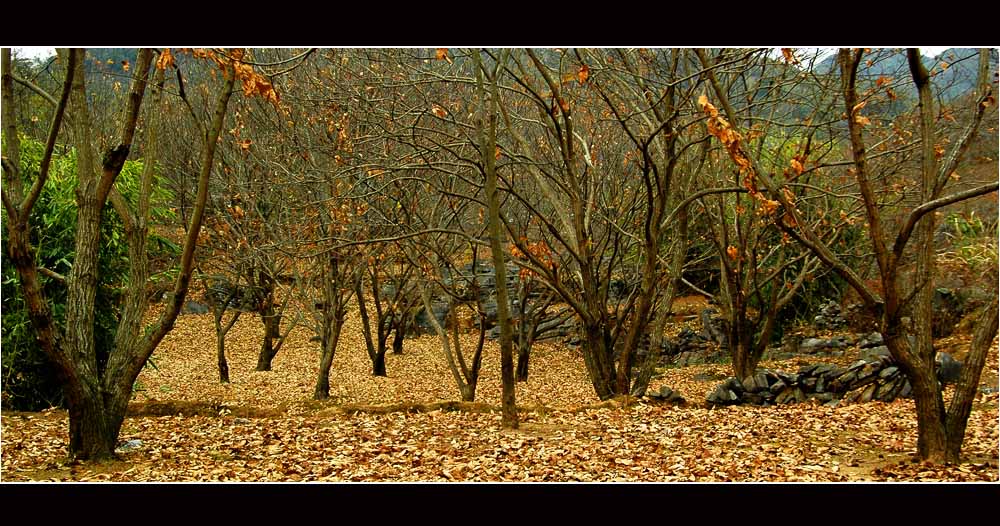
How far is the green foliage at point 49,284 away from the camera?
8625 millimetres

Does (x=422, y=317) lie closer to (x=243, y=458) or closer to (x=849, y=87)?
(x=243, y=458)

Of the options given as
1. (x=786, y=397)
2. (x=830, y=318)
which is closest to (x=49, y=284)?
(x=786, y=397)

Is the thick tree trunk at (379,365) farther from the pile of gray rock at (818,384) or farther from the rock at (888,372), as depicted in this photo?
the rock at (888,372)

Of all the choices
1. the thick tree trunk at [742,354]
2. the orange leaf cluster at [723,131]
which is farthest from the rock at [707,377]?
the orange leaf cluster at [723,131]

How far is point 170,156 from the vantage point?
1512cm

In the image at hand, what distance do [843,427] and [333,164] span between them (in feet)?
24.7

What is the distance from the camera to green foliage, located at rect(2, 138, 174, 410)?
8625mm

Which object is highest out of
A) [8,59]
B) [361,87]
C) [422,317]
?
[361,87]

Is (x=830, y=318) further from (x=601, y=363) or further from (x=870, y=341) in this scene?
(x=601, y=363)

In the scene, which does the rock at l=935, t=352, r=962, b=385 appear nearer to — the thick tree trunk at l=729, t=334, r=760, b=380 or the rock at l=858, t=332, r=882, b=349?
the thick tree trunk at l=729, t=334, r=760, b=380

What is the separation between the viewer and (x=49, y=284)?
348 inches

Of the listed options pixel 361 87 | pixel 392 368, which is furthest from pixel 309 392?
pixel 361 87

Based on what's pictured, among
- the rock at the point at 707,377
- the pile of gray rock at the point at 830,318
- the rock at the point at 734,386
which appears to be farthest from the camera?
Answer: the pile of gray rock at the point at 830,318

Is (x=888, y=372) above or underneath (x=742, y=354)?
underneath
